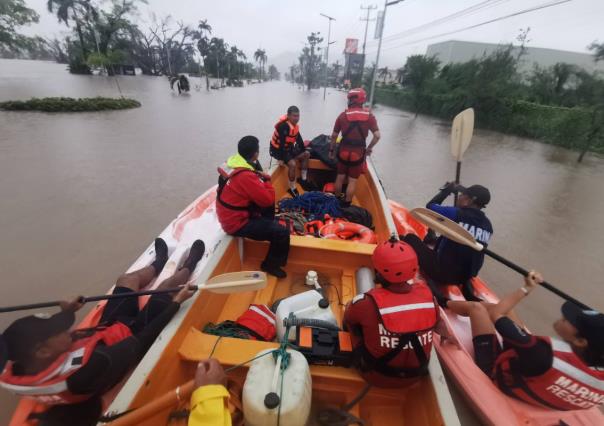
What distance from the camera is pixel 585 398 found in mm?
1598

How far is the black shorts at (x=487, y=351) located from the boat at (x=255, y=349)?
651 mm

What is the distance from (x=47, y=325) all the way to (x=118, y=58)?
147 ft

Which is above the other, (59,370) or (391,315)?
(391,315)

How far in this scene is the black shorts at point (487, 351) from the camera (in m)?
2.08

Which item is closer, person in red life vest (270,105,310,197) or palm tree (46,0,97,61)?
person in red life vest (270,105,310,197)

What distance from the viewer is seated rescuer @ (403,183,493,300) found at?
2.62 metres

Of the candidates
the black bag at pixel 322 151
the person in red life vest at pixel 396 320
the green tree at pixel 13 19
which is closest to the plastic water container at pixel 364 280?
the person in red life vest at pixel 396 320

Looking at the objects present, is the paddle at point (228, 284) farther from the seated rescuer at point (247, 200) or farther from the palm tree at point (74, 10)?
the palm tree at point (74, 10)

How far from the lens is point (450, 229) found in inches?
99.3

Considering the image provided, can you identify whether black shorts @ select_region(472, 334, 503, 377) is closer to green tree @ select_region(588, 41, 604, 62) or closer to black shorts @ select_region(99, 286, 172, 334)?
black shorts @ select_region(99, 286, 172, 334)

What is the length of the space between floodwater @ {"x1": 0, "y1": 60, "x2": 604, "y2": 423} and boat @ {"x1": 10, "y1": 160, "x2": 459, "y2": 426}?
1.73 meters

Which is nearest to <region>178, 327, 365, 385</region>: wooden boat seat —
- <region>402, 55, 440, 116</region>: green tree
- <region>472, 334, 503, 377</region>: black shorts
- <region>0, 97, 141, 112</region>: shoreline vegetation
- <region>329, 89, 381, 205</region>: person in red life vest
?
<region>472, 334, 503, 377</region>: black shorts

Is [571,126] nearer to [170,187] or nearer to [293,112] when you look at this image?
[293,112]

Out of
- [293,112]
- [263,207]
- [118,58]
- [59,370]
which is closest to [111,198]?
[293,112]
